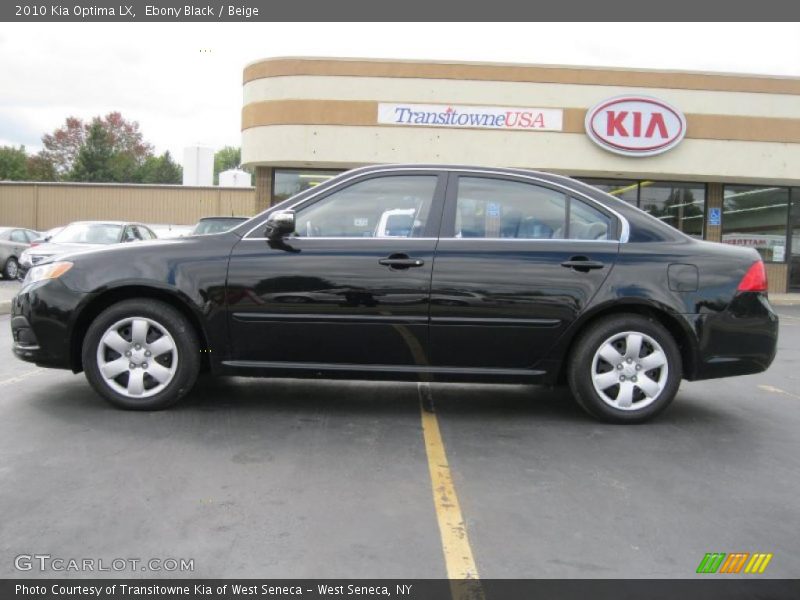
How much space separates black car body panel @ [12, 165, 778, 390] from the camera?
4699mm

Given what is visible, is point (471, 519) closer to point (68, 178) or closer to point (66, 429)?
point (66, 429)

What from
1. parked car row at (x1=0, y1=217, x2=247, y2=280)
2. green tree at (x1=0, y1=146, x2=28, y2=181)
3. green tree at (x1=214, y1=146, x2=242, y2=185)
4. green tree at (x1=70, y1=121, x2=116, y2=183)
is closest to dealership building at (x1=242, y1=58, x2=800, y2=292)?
parked car row at (x1=0, y1=217, x2=247, y2=280)

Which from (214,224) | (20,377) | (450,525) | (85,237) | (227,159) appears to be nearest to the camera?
(450,525)

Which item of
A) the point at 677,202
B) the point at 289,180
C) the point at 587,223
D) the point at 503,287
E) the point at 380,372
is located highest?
the point at 289,180

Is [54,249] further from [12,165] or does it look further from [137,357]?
[12,165]

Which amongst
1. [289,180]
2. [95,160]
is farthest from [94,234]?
[95,160]

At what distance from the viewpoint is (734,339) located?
4836mm

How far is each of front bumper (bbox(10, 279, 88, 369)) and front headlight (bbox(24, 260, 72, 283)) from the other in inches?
1.8

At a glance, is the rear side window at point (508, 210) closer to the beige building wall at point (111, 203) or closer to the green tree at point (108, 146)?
the beige building wall at point (111, 203)

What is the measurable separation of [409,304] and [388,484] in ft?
4.51

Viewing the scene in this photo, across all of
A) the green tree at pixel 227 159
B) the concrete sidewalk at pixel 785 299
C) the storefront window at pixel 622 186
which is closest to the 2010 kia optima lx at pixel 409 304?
the concrete sidewalk at pixel 785 299

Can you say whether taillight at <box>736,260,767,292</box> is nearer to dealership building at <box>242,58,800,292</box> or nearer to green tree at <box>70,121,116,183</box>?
dealership building at <box>242,58,800,292</box>

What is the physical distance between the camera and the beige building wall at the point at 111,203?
3153cm

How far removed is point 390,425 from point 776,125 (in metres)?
16.8
